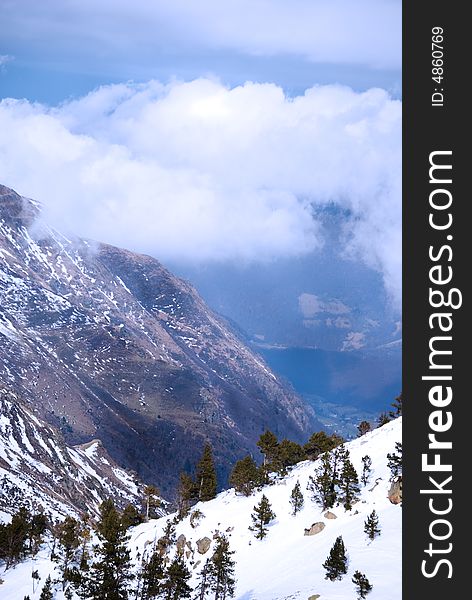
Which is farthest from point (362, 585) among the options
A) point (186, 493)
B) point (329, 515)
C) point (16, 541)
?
point (16, 541)

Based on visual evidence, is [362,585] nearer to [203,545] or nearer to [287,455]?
[203,545]

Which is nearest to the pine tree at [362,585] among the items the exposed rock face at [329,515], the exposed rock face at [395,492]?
→ the exposed rock face at [395,492]

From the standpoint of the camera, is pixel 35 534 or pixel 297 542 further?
pixel 35 534

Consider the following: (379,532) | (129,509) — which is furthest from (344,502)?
(129,509)

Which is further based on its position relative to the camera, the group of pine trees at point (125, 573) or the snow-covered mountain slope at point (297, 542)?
the group of pine trees at point (125, 573)

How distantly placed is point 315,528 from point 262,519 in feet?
32.9

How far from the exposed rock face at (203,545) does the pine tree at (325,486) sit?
20.0m

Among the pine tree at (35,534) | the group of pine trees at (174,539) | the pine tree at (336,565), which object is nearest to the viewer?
the pine tree at (336,565)

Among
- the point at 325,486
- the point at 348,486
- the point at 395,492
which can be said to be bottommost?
the point at 395,492

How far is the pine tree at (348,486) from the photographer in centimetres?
9869

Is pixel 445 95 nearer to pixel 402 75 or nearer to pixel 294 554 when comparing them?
pixel 402 75

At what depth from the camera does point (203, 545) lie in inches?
4109

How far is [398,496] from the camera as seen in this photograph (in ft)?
299

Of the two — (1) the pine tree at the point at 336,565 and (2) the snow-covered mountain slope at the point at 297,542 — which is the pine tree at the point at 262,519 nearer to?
(2) the snow-covered mountain slope at the point at 297,542
